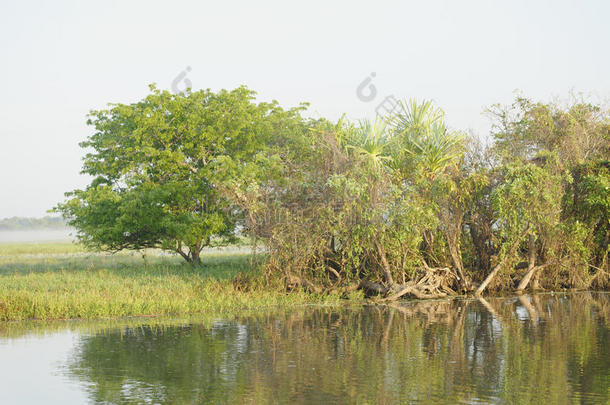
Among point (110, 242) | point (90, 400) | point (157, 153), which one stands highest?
point (157, 153)

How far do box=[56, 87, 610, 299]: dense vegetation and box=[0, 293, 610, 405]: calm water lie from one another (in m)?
4.29

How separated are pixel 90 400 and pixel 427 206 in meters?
16.3

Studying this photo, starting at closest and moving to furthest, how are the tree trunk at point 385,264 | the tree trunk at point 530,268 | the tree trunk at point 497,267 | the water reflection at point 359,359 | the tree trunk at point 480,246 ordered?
the water reflection at point 359,359 → the tree trunk at point 385,264 → the tree trunk at point 497,267 → the tree trunk at point 530,268 → the tree trunk at point 480,246

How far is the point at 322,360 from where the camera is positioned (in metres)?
14.1

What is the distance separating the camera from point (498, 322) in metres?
19.4

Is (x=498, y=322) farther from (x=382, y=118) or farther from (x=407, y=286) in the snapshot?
(x=382, y=118)

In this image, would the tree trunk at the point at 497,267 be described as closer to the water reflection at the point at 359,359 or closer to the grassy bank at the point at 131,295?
the water reflection at the point at 359,359

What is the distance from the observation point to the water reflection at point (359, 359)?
1130cm

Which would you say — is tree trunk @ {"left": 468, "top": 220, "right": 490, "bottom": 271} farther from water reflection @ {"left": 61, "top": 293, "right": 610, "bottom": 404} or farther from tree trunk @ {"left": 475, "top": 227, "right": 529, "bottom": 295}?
water reflection @ {"left": 61, "top": 293, "right": 610, "bottom": 404}

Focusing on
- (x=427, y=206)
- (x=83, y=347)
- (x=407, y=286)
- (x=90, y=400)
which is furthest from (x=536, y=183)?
(x=90, y=400)

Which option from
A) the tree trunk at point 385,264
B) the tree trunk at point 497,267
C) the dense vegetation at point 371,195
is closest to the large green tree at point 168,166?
the dense vegetation at point 371,195

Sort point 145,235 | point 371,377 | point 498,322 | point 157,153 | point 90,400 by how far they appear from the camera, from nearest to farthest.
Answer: point 90,400 < point 371,377 < point 498,322 < point 157,153 < point 145,235

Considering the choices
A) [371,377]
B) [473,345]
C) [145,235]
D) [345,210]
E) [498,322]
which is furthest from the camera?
[145,235]

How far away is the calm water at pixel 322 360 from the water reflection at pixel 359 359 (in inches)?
1.1
